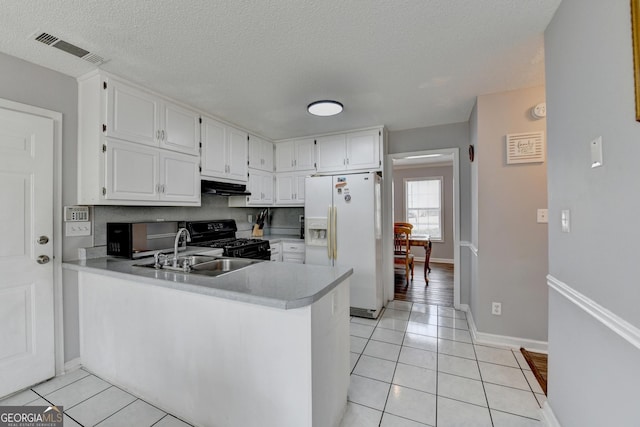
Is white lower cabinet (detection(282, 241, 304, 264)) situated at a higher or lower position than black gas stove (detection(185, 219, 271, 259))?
lower

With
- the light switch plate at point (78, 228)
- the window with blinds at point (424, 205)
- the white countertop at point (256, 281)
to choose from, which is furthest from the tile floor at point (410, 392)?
the window with blinds at point (424, 205)

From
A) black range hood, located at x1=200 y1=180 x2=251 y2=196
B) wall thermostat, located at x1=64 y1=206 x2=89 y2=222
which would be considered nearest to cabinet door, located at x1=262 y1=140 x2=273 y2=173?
black range hood, located at x1=200 y1=180 x2=251 y2=196

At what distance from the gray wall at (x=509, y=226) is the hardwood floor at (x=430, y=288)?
1188mm

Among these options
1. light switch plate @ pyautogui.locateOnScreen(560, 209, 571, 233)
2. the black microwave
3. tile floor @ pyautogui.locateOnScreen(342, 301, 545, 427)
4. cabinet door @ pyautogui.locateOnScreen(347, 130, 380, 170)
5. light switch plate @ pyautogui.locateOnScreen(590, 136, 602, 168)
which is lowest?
tile floor @ pyautogui.locateOnScreen(342, 301, 545, 427)

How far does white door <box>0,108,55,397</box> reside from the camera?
76.5 inches

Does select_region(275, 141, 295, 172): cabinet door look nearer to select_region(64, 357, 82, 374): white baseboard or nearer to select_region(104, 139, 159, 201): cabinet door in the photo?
select_region(104, 139, 159, 201): cabinet door

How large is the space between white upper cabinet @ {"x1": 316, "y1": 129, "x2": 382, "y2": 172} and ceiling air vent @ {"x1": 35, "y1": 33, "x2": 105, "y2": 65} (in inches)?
102

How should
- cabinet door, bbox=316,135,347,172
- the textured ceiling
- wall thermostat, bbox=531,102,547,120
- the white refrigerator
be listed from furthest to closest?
1. cabinet door, bbox=316,135,347,172
2. the white refrigerator
3. wall thermostat, bbox=531,102,547,120
4. the textured ceiling

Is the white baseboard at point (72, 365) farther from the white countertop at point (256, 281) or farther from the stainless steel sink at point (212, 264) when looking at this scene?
the stainless steel sink at point (212, 264)

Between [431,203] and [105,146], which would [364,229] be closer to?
[105,146]

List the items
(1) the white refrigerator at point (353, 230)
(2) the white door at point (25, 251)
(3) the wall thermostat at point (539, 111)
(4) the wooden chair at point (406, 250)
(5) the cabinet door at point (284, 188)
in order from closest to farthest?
(2) the white door at point (25, 251) → (3) the wall thermostat at point (539, 111) → (1) the white refrigerator at point (353, 230) → (5) the cabinet door at point (284, 188) → (4) the wooden chair at point (406, 250)

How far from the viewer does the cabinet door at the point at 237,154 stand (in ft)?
11.4

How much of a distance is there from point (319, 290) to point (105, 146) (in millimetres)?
2170

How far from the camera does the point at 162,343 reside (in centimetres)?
175
